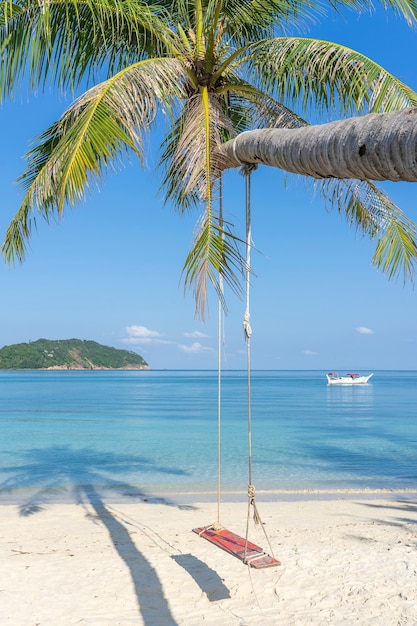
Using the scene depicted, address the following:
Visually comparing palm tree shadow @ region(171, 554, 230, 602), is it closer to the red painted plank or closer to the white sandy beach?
the white sandy beach

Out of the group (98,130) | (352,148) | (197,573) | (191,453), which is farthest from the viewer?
(191,453)

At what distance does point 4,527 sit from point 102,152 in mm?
5332

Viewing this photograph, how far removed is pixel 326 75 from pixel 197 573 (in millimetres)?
4953

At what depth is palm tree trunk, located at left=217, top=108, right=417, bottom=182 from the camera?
237 centimetres

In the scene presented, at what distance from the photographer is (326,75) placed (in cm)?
607

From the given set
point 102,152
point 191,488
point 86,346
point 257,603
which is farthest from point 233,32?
point 86,346

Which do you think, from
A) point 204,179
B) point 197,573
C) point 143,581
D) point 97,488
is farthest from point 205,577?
point 97,488

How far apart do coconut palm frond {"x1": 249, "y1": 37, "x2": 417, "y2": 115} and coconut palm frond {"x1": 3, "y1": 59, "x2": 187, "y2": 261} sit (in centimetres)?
128

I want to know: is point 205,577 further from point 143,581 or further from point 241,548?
point 241,548

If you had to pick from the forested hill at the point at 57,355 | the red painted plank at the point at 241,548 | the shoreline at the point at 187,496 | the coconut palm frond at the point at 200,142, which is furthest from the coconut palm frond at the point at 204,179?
the forested hill at the point at 57,355

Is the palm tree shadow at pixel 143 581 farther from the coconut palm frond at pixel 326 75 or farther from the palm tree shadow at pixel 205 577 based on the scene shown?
the coconut palm frond at pixel 326 75

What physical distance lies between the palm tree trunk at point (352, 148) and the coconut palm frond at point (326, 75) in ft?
7.79

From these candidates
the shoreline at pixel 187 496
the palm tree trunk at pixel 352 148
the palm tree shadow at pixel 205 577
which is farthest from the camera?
the shoreline at pixel 187 496

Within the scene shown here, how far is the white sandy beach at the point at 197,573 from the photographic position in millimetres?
4406
